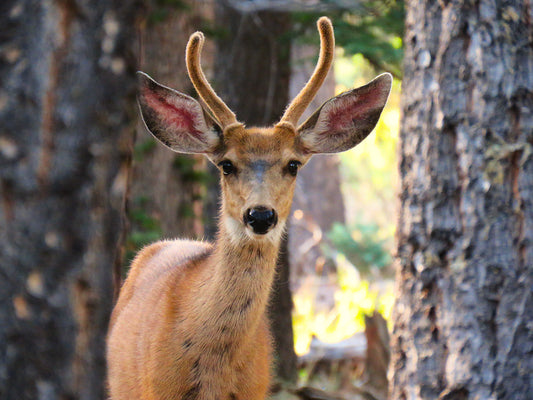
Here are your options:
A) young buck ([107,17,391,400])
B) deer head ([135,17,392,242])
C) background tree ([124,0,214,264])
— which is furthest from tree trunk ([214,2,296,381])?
deer head ([135,17,392,242])

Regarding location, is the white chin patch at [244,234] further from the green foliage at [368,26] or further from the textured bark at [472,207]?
the green foliage at [368,26]

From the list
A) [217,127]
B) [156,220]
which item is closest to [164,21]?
[156,220]

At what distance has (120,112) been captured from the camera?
1.89 m

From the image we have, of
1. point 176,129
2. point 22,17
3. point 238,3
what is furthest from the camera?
point 238,3

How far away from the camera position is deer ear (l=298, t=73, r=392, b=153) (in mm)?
4723

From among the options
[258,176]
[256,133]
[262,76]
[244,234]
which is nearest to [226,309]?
[244,234]

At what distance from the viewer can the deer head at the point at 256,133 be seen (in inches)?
173

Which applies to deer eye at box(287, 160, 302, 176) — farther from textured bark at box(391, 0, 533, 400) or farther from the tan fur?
textured bark at box(391, 0, 533, 400)

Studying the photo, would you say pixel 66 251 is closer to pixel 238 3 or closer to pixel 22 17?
pixel 22 17

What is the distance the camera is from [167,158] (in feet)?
26.4

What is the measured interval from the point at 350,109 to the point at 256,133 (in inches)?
24.5

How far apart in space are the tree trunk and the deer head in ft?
8.83

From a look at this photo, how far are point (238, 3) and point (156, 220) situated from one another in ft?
7.55

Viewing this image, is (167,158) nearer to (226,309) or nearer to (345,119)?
(345,119)
